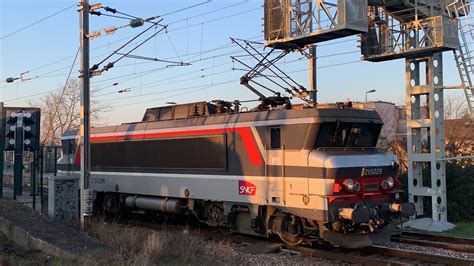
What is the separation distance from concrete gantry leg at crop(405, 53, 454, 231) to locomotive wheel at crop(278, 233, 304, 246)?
205 inches

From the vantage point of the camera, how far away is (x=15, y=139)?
1747 centimetres

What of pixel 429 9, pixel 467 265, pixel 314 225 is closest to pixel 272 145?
pixel 314 225

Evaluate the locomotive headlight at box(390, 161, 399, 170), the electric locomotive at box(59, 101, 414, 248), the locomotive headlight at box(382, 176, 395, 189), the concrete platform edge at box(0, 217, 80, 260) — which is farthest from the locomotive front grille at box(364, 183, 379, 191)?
the concrete platform edge at box(0, 217, 80, 260)

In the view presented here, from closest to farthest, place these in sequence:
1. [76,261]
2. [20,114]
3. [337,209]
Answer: [76,261] → [337,209] → [20,114]

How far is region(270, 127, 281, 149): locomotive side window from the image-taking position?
1276 cm

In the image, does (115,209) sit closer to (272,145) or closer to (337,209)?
(272,145)

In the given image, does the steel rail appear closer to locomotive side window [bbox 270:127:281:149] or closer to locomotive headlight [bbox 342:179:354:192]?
locomotive headlight [bbox 342:179:354:192]

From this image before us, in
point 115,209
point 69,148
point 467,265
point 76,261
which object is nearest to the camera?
point 76,261

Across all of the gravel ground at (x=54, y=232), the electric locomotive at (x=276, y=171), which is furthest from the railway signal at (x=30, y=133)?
the electric locomotive at (x=276, y=171)

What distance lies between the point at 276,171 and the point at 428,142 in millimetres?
7076

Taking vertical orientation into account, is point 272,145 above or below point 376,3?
below

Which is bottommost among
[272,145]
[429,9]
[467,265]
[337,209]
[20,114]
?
[467,265]

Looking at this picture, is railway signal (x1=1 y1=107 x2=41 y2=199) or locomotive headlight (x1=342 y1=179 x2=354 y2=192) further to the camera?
railway signal (x1=1 y1=107 x2=41 y2=199)

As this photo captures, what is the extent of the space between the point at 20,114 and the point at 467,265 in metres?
13.7
